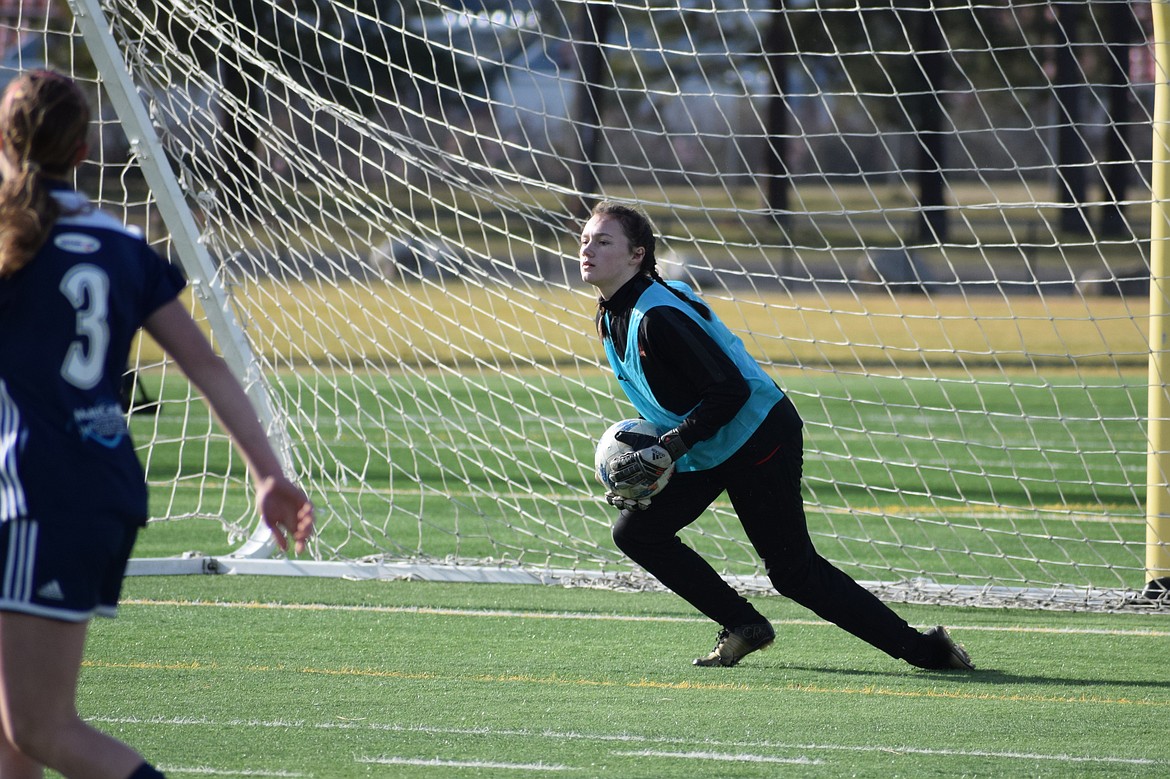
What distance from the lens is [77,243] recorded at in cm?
267

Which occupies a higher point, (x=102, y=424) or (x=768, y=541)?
(x=102, y=424)

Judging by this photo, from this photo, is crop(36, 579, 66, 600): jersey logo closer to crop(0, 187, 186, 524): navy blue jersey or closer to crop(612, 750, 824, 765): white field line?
crop(0, 187, 186, 524): navy blue jersey

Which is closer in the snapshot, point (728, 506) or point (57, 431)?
point (57, 431)

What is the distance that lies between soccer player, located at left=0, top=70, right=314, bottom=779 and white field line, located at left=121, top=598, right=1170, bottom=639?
3.58 metres

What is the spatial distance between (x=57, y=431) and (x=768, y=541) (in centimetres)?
302

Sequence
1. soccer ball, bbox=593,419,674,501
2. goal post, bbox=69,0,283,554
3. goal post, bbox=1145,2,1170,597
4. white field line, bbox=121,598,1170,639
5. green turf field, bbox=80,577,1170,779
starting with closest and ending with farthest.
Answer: green turf field, bbox=80,577,1170,779, soccer ball, bbox=593,419,674,501, white field line, bbox=121,598,1170,639, goal post, bbox=1145,2,1170,597, goal post, bbox=69,0,283,554

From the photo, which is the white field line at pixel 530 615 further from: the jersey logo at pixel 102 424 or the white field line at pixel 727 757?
the jersey logo at pixel 102 424

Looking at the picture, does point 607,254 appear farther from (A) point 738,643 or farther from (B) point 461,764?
(B) point 461,764

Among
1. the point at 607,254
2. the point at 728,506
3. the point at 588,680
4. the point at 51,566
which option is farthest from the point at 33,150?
the point at 728,506

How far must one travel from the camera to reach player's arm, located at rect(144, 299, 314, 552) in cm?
277

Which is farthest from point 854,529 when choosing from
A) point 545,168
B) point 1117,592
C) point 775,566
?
point 545,168

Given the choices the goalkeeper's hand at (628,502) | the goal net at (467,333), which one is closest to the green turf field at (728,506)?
the goal net at (467,333)

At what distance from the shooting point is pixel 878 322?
22422 millimetres

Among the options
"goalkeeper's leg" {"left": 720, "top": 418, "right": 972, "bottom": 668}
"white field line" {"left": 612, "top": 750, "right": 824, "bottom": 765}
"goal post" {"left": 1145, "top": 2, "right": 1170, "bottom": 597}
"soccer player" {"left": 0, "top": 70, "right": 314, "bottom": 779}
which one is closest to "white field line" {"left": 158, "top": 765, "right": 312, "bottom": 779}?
"white field line" {"left": 612, "top": 750, "right": 824, "bottom": 765}
